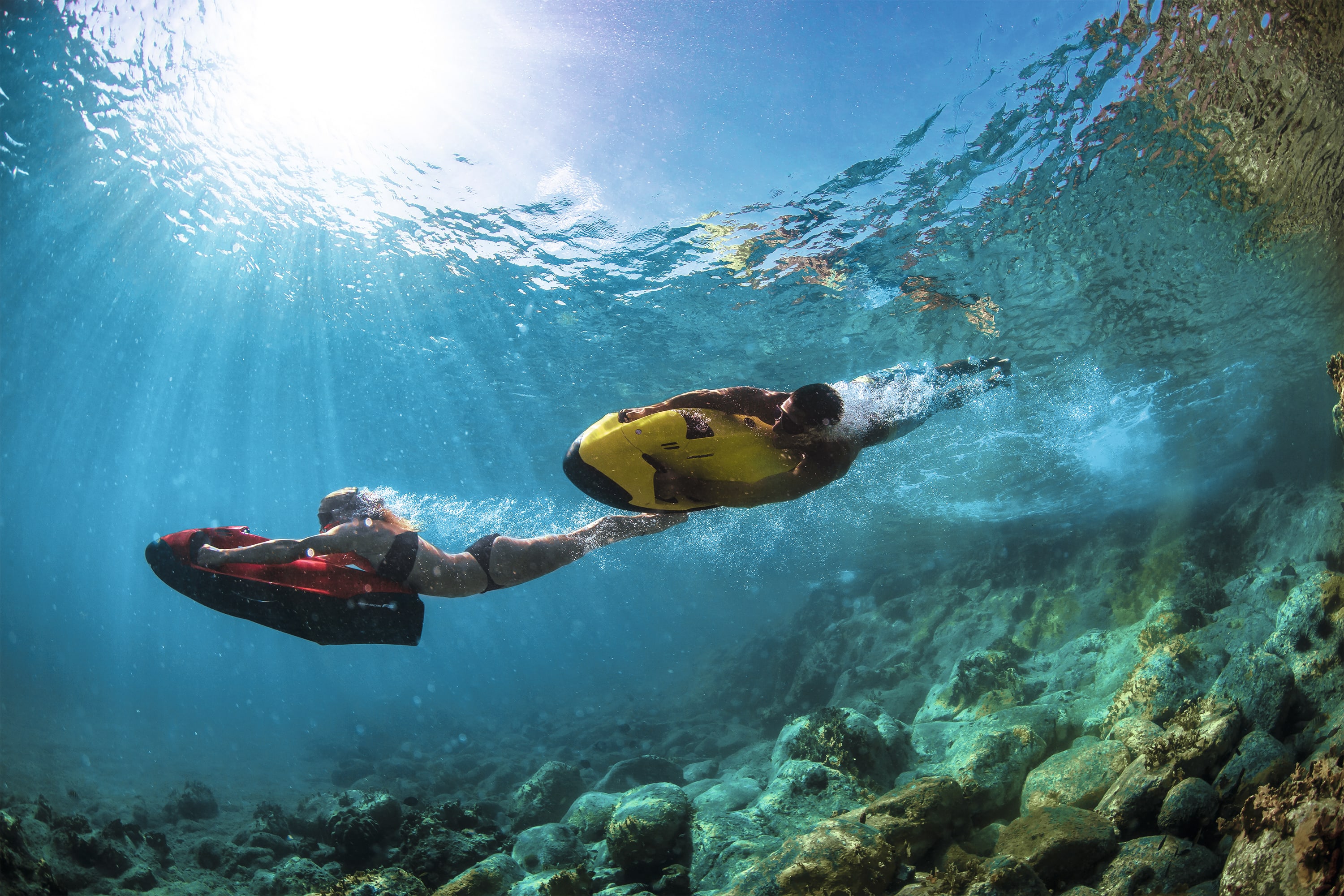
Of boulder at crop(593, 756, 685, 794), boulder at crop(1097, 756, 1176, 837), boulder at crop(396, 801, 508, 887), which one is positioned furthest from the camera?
boulder at crop(593, 756, 685, 794)

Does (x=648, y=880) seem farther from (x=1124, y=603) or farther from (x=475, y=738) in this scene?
(x=475, y=738)

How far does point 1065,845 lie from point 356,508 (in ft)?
22.3

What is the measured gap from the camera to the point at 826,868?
4613 mm

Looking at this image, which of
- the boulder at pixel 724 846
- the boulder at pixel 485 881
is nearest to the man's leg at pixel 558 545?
the boulder at pixel 485 881

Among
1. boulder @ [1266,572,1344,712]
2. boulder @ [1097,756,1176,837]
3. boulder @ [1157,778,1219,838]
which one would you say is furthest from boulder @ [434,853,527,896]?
boulder @ [1266,572,1344,712]

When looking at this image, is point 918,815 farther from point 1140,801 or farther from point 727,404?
point 727,404

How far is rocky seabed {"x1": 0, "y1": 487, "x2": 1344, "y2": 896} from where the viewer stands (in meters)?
4.36

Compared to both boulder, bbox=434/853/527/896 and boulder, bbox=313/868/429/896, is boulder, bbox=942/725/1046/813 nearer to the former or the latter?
boulder, bbox=434/853/527/896

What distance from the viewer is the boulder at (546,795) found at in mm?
10852

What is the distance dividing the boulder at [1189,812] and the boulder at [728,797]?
4655mm

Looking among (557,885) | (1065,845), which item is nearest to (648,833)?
(557,885)

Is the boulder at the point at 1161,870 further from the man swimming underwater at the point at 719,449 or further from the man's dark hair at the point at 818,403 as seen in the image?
the man's dark hair at the point at 818,403

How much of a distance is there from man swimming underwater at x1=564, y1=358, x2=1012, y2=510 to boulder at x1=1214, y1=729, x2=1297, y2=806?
14.7 feet

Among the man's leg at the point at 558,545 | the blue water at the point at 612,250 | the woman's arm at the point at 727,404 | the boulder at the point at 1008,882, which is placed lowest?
the boulder at the point at 1008,882
